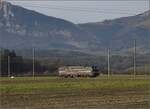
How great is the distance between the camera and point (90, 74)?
86.1 metres

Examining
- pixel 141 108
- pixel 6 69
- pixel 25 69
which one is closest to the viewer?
pixel 141 108

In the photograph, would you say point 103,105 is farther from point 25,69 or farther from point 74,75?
point 25,69

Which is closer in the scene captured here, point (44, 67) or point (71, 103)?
point (71, 103)

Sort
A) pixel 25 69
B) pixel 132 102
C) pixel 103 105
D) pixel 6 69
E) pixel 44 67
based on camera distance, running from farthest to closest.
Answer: pixel 44 67 → pixel 25 69 → pixel 6 69 → pixel 132 102 → pixel 103 105

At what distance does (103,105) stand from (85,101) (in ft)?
8.63

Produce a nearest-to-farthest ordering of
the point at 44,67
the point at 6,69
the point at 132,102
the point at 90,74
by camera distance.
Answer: the point at 132,102 < the point at 90,74 < the point at 6,69 < the point at 44,67

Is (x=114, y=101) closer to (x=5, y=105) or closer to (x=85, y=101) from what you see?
(x=85, y=101)

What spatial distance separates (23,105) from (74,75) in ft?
197

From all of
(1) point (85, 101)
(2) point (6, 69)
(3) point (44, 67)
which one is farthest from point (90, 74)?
(1) point (85, 101)

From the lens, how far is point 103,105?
2650 centimetres

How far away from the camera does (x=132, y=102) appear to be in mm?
28453

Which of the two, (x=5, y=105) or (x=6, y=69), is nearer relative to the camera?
(x=5, y=105)

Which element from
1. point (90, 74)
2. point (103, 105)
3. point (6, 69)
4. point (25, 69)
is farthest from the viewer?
point (25, 69)

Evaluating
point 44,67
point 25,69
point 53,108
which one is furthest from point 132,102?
point 44,67
